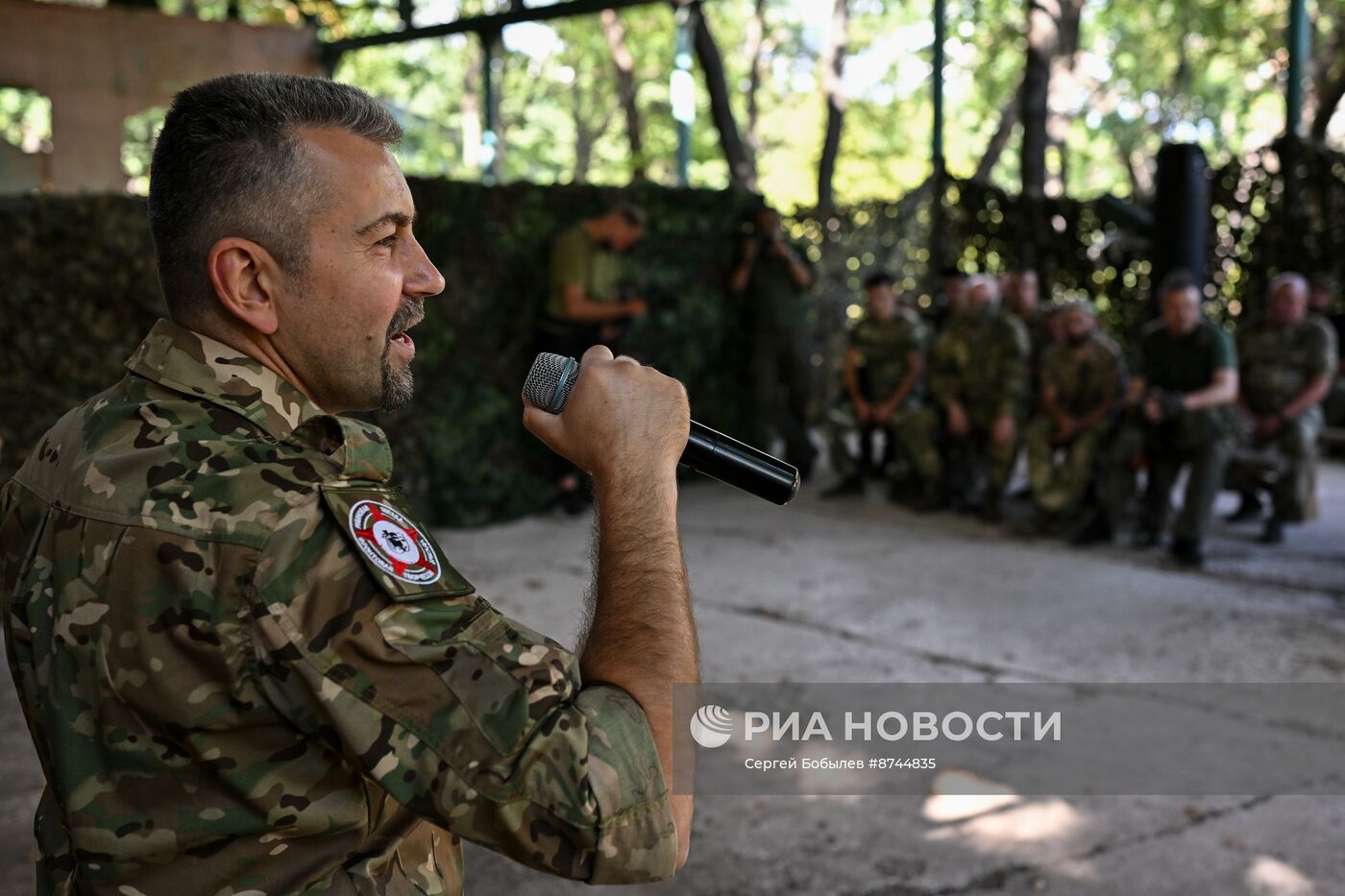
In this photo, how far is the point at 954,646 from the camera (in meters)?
5.51

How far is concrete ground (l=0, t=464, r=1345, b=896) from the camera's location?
3389 mm

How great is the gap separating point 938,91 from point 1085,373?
11.5 ft

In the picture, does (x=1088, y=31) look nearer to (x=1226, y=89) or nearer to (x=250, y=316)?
(x=1226, y=89)

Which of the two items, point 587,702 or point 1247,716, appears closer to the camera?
point 587,702

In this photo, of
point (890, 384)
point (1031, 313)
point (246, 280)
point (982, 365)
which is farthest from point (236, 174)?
point (890, 384)

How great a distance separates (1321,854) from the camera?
3445mm

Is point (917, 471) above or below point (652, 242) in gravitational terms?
below

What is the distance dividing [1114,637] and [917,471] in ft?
11.1

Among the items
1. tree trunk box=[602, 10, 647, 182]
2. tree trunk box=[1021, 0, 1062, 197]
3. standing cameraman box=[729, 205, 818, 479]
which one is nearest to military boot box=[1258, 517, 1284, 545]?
standing cameraman box=[729, 205, 818, 479]

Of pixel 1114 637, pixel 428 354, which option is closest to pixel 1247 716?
pixel 1114 637

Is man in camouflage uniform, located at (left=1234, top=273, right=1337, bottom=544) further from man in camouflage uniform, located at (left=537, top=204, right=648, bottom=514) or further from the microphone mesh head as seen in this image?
the microphone mesh head

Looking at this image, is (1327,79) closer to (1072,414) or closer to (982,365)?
(982,365)

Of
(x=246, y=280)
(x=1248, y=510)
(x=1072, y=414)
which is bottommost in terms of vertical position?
(x=1248, y=510)

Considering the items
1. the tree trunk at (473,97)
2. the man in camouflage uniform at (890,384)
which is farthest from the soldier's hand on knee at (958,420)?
the tree trunk at (473,97)
